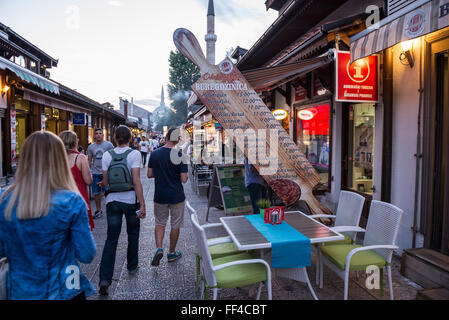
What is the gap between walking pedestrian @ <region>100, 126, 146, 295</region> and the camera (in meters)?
3.55

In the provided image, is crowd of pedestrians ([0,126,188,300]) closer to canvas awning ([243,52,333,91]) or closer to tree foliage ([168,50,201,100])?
canvas awning ([243,52,333,91])

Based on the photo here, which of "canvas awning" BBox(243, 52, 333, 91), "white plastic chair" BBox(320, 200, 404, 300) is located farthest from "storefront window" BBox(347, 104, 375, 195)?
"white plastic chair" BBox(320, 200, 404, 300)

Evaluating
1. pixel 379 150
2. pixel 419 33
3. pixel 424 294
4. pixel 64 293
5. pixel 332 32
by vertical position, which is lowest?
pixel 424 294

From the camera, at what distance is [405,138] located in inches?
177

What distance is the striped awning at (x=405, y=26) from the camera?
3176 millimetres

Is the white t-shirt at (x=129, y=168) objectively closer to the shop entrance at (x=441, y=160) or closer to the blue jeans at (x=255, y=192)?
the blue jeans at (x=255, y=192)

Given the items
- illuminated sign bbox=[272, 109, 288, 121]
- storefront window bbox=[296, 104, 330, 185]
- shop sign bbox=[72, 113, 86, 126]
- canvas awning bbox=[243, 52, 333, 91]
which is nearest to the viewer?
canvas awning bbox=[243, 52, 333, 91]

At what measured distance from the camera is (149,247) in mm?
5016

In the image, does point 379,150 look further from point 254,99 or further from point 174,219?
point 174,219

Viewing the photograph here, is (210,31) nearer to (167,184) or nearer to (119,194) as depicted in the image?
(167,184)

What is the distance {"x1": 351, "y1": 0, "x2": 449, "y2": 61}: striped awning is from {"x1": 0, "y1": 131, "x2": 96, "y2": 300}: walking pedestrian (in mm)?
3858

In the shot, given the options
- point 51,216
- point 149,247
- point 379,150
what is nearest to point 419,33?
point 379,150

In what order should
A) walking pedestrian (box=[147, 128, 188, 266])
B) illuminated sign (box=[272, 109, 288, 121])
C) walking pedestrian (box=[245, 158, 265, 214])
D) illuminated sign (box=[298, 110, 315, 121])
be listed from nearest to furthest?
walking pedestrian (box=[147, 128, 188, 266]), walking pedestrian (box=[245, 158, 265, 214]), illuminated sign (box=[298, 110, 315, 121]), illuminated sign (box=[272, 109, 288, 121])
